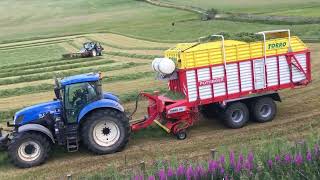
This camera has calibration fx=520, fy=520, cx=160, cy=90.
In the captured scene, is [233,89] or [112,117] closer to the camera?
[112,117]

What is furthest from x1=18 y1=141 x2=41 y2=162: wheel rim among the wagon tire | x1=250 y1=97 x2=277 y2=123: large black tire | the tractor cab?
x1=250 y1=97 x2=277 y2=123: large black tire

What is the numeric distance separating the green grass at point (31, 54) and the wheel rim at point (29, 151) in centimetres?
2410

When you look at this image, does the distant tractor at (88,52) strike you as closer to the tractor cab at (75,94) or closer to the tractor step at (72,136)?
the tractor cab at (75,94)

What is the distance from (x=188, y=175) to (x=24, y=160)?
5813mm

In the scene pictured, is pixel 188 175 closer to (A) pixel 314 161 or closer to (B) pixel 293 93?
(A) pixel 314 161

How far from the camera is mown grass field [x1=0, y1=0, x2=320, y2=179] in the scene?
13352 mm

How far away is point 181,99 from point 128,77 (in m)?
10.1

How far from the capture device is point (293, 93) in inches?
727

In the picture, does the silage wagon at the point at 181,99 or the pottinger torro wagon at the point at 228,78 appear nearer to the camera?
the silage wagon at the point at 181,99

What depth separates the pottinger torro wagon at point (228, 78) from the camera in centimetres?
1458

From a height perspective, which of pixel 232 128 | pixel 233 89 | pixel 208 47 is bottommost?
pixel 232 128

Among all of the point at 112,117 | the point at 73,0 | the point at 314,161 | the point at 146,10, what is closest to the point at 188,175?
the point at 314,161

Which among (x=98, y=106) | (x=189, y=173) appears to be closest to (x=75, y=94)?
(x=98, y=106)

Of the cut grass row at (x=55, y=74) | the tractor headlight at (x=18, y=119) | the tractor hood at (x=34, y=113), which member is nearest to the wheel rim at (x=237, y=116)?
the tractor hood at (x=34, y=113)
